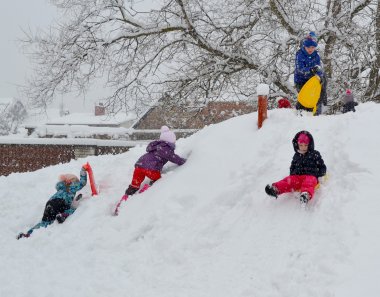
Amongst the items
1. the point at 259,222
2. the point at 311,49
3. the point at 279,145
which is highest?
the point at 311,49

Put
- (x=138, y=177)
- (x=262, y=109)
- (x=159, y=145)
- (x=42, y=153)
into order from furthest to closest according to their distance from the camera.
A: 1. (x=42, y=153)
2. (x=159, y=145)
3. (x=138, y=177)
4. (x=262, y=109)

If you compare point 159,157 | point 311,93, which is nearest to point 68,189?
point 159,157

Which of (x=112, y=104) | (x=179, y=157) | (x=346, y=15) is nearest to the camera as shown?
(x=179, y=157)

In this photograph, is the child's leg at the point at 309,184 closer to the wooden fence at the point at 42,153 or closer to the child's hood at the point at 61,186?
the child's hood at the point at 61,186

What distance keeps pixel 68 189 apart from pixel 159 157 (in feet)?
5.19

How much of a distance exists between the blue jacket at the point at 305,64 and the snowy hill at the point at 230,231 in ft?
3.63

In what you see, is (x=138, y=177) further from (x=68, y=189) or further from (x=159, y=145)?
(x=68, y=189)

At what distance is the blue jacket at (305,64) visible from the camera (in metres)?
6.84

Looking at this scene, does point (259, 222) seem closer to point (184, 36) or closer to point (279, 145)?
point (279, 145)

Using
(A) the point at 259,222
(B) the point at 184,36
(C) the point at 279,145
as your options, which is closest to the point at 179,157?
(C) the point at 279,145

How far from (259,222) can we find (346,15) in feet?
26.3

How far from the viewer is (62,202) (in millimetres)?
6461

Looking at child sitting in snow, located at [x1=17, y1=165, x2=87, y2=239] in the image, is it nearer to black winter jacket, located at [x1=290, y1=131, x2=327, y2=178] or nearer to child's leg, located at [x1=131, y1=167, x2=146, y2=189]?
child's leg, located at [x1=131, y1=167, x2=146, y2=189]

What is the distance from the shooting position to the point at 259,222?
447 centimetres
